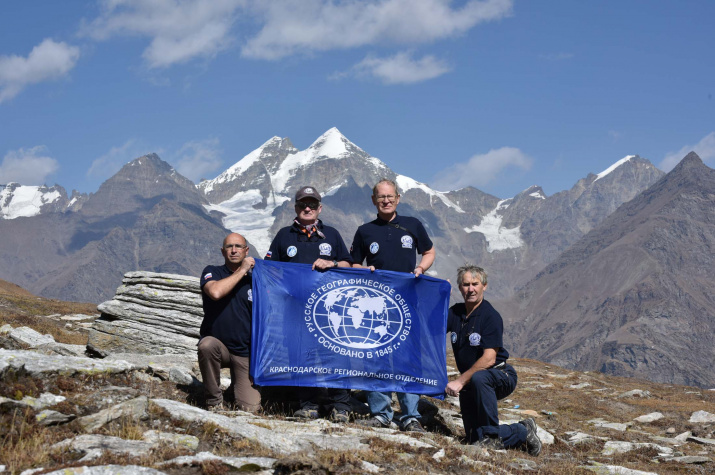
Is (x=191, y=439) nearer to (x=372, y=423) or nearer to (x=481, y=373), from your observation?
(x=372, y=423)

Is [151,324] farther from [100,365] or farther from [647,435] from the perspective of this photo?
[647,435]

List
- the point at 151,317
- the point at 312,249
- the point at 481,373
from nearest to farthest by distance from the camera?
the point at 481,373, the point at 312,249, the point at 151,317

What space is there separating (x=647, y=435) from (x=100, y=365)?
15.2 meters

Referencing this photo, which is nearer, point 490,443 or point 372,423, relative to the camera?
point 490,443

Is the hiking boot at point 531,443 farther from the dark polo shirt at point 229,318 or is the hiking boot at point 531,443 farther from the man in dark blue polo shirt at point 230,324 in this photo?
the dark polo shirt at point 229,318

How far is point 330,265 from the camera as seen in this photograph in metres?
12.7

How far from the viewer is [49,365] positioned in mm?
10961

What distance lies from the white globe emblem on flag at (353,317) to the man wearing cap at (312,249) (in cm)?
66

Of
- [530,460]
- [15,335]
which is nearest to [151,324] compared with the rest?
[15,335]

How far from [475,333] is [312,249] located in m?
3.72

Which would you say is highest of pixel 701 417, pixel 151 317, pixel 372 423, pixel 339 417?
pixel 151 317

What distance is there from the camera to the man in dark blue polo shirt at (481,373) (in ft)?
38.6

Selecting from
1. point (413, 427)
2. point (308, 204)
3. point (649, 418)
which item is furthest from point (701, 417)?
point (308, 204)

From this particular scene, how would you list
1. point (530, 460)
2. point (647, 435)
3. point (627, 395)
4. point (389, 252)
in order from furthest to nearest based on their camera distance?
point (627, 395), point (647, 435), point (389, 252), point (530, 460)
